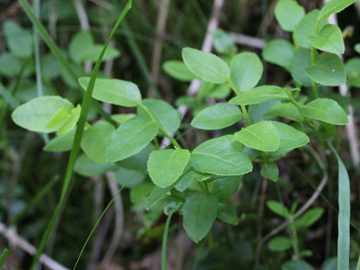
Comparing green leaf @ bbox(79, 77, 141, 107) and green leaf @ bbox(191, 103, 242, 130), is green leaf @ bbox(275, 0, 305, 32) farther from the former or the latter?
green leaf @ bbox(79, 77, 141, 107)

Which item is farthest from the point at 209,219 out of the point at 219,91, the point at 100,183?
the point at 100,183

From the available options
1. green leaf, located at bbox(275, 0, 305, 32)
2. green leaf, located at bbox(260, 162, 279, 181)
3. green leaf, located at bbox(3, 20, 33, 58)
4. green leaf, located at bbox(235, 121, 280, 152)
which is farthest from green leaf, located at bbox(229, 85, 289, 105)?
green leaf, located at bbox(3, 20, 33, 58)

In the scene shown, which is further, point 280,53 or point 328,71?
point 280,53

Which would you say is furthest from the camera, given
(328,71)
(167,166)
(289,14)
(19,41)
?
(19,41)

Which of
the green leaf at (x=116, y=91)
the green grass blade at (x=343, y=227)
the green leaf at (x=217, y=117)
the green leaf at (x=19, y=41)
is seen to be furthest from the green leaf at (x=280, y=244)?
the green leaf at (x=19, y=41)

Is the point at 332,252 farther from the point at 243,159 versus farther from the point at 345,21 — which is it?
the point at 345,21

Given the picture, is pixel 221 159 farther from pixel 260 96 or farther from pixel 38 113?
pixel 38 113

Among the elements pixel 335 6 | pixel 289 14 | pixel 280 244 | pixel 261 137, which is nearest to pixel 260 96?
pixel 261 137
